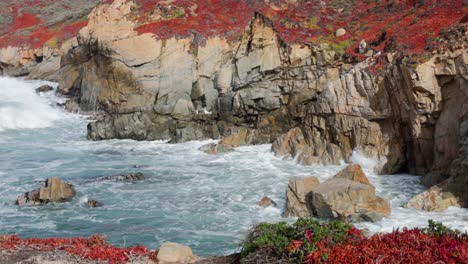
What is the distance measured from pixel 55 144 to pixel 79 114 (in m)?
9.77

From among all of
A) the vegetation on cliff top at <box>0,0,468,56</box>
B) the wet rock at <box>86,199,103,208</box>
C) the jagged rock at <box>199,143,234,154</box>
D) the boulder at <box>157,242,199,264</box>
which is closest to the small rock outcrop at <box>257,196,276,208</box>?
the wet rock at <box>86,199,103,208</box>

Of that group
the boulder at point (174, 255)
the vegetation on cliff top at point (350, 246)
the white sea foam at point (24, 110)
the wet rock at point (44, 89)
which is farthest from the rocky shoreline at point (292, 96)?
the vegetation on cliff top at point (350, 246)

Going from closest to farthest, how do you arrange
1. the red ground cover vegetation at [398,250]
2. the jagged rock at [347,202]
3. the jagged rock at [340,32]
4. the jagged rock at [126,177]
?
1. the red ground cover vegetation at [398,250]
2. the jagged rock at [347,202]
3. the jagged rock at [126,177]
4. the jagged rock at [340,32]

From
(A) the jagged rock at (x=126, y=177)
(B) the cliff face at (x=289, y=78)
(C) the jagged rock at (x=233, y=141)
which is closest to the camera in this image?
(B) the cliff face at (x=289, y=78)

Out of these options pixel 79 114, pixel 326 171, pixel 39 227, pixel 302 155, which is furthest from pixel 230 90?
pixel 39 227

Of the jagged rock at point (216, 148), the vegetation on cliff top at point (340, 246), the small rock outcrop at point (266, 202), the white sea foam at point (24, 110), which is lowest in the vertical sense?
the small rock outcrop at point (266, 202)

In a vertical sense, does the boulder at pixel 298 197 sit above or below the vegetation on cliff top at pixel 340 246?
below

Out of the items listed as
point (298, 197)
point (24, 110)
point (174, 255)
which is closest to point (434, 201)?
point (298, 197)

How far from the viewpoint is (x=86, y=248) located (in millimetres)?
10945

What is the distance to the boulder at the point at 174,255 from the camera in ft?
36.0

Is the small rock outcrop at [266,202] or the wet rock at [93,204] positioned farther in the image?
the wet rock at [93,204]

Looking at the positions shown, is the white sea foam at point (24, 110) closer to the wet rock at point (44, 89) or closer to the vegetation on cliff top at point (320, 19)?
the wet rock at point (44, 89)

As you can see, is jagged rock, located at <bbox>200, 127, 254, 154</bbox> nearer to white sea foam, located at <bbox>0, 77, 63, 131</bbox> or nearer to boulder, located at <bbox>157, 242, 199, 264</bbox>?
boulder, located at <bbox>157, 242, 199, 264</bbox>

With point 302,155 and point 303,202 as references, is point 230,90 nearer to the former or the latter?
point 302,155
